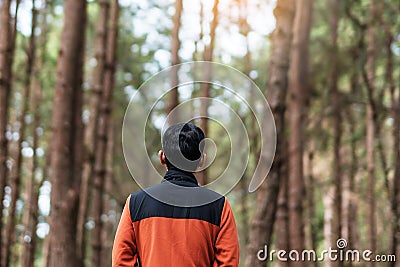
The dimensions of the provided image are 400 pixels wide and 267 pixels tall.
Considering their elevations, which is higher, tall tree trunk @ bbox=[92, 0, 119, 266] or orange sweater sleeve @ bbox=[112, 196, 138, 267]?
tall tree trunk @ bbox=[92, 0, 119, 266]

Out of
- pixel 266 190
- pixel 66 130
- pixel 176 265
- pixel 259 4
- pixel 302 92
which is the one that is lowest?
pixel 176 265

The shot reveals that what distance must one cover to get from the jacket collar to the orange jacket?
0.45 feet

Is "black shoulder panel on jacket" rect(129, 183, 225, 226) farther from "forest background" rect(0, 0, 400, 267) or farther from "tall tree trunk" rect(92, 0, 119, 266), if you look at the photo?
"tall tree trunk" rect(92, 0, 119, 266)

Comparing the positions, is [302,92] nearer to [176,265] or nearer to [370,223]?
[370,223]

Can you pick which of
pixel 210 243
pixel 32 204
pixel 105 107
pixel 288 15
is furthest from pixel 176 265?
pixel 32 204

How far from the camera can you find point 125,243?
3.63 m

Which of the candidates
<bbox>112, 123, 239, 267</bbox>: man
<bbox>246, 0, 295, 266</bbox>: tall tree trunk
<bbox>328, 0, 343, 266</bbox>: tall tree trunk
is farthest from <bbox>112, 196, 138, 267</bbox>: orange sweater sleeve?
<bbox>328, 0, 343, 266</bbox>: tall tree trunk

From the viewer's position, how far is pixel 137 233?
365 cm

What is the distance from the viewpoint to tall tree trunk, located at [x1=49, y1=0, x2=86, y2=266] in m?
8.23

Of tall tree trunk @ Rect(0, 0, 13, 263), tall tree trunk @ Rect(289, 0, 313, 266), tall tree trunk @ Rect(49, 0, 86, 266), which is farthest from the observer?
tall tree trunk @ Rect(289, 0, 313, 266)

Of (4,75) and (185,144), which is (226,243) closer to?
(185,144)

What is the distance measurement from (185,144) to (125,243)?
1.91ft

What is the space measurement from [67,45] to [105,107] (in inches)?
195

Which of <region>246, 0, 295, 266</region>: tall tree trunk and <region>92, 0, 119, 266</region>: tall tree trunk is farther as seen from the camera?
<region>92, 0, 119, 266</region>: tall tree trunk
